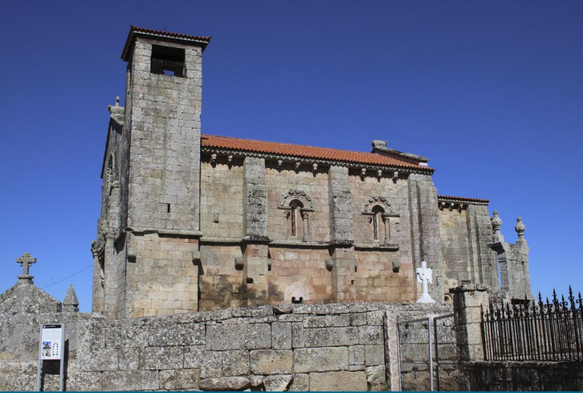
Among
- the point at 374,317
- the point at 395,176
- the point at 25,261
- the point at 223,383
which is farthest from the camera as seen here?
the point at 395,176

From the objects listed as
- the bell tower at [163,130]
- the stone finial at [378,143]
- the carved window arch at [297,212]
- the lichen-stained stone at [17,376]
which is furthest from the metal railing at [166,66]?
the lichen-stained stone at [17,376]

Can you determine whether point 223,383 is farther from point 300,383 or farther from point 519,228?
point 519,228

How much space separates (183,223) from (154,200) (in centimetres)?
129

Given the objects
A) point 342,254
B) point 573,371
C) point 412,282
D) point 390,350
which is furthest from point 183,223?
point 573,371

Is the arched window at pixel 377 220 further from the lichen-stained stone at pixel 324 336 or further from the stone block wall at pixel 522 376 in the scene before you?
the lichen-stained stone at pixel 324 336

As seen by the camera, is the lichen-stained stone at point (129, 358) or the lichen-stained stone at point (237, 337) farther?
the lichen-stained stone at point (237, 337)

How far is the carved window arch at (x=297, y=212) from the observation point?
23.8m

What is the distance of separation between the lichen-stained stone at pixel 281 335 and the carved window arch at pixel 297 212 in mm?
15235

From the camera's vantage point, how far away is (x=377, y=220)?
25.6m

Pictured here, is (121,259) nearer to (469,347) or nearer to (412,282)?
(412,282)

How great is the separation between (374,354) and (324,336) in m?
0.84

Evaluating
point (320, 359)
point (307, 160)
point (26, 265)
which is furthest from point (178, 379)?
point (307, 160)

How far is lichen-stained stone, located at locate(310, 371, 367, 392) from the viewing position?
27.5 feet

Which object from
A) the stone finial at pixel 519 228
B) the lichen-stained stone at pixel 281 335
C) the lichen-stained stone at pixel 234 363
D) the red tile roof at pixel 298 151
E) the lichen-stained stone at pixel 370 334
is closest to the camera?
the lichen-stained stone at pixel 234 363
